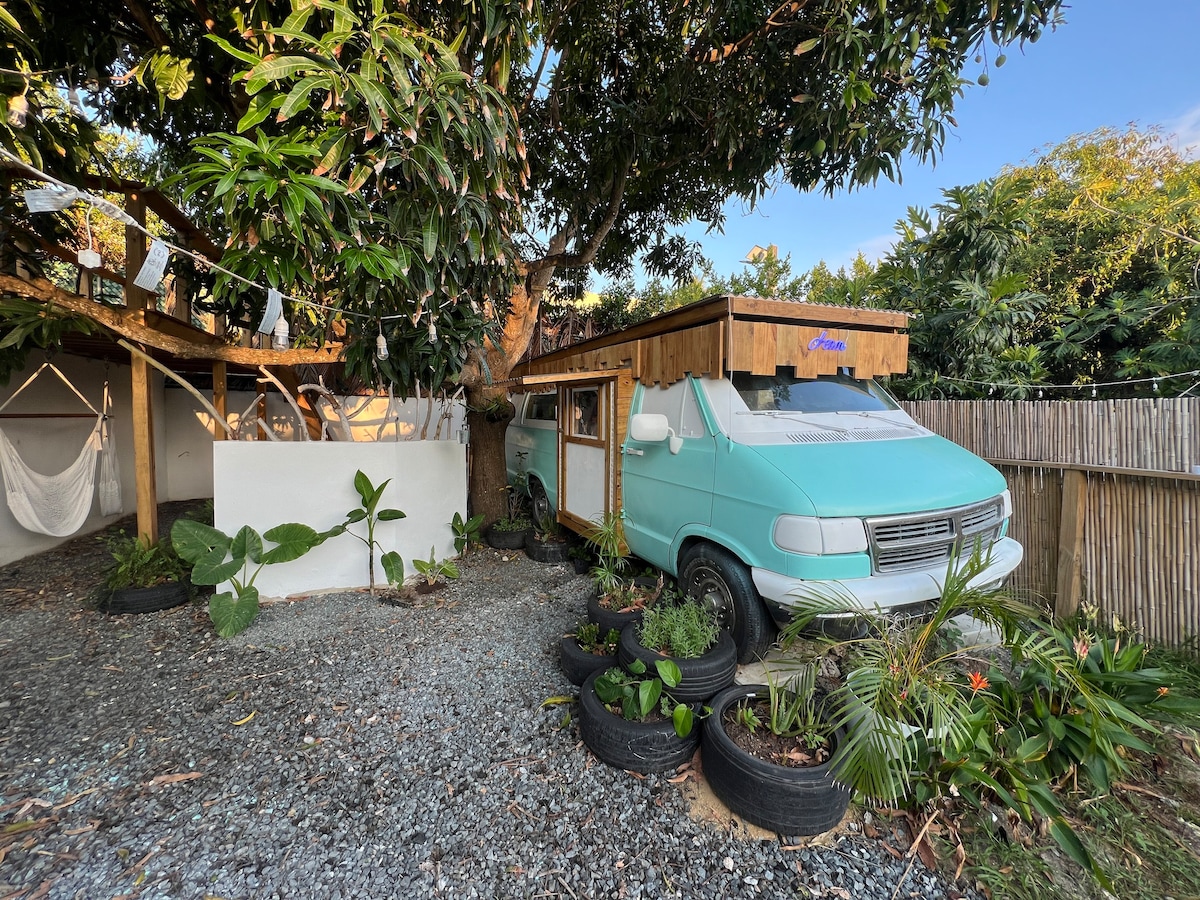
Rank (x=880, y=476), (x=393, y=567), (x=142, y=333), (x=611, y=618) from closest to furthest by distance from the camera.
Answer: (x=880, y=476) → (x=611, y=618) → (x=142, y=333) → (x=393, y=567)

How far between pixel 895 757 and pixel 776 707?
50cm

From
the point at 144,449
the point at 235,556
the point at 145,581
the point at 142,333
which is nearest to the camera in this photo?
the point at 235,556

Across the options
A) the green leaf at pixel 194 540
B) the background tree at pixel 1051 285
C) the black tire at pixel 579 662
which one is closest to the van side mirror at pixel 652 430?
the black tire at pixel 579 662

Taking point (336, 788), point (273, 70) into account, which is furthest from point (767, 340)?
point (336, 788)

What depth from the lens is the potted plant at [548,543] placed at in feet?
17.8

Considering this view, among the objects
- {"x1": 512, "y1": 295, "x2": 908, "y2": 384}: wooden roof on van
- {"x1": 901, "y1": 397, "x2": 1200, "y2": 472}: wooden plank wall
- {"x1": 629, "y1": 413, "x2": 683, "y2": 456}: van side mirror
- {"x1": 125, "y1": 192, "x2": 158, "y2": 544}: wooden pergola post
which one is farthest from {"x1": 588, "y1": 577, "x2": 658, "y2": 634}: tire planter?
{"x1": 125, "y1": 192, "x2": 158, "y2": 544}: wooden pergola post

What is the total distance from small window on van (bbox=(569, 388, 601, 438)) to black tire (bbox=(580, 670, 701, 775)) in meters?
2.79

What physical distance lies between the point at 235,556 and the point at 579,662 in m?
2.99

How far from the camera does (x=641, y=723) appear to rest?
232 centimetres

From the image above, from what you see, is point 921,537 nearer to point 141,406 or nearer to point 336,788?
point 336,788

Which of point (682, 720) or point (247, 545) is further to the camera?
point (247, 545)

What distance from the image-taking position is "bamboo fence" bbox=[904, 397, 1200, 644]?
3.13 metres

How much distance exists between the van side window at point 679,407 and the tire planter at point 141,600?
4.31m

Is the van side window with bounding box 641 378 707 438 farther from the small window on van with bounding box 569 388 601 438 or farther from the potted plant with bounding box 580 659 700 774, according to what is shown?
the potted plant with bounding box 580 659 700 774
